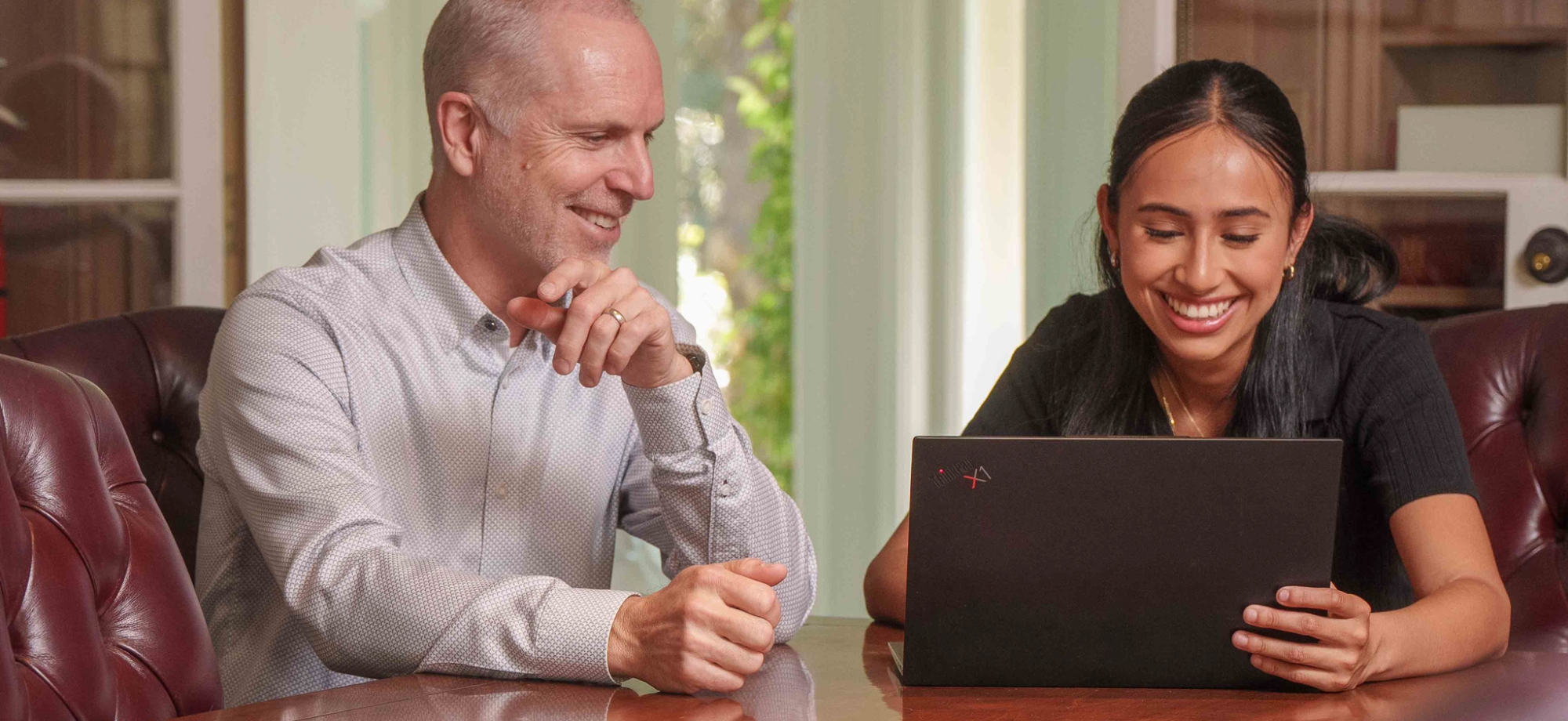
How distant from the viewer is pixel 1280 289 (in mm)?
1520

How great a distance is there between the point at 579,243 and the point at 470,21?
0.81 feet

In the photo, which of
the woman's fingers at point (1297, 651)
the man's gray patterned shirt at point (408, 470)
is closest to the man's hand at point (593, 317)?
the man's gray patterned shirt at point (408, 470)

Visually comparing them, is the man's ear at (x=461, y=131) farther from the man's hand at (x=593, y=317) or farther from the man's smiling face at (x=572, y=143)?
the man's hand at (x=593, y=317)

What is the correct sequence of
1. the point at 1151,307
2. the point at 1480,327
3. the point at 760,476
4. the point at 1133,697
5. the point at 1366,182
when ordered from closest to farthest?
the point at 1133,697 < the point at 760,476 < the point at 1151,307 < the point at 1480,327 < the point at 1366,182

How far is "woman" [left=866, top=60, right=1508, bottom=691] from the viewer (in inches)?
53.6

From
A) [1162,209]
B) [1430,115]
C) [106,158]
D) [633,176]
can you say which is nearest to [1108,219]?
[1162,209]

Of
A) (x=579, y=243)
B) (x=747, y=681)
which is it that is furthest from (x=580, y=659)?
(x=579, y=243)

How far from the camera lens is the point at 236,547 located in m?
1.37

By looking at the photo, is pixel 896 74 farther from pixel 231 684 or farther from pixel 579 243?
pixel 231 684

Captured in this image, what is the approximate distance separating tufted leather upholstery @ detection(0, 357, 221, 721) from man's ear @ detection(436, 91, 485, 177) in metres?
0.41

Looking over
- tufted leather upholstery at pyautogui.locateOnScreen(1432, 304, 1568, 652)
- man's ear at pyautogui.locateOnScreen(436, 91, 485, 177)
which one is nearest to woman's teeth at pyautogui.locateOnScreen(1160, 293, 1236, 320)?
tufted leather upholstery at pyautogui.locateOnScreen(1432, 304, 1568, 652)

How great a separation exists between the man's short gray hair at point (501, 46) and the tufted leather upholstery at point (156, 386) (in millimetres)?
454

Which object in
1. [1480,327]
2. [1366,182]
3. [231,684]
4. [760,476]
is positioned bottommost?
[231,684]

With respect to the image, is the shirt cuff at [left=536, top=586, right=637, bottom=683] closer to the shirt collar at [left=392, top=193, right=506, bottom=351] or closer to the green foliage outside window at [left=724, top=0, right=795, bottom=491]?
the shirt collar at [left=392, top=193, right=506, bottom=351]
